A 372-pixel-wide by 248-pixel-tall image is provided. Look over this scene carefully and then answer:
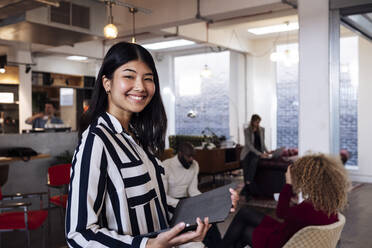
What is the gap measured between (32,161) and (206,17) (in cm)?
369

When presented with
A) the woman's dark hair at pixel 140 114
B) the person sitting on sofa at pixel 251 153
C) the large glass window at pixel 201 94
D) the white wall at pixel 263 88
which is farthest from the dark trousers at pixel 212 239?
the large glass window at pixel 201 94

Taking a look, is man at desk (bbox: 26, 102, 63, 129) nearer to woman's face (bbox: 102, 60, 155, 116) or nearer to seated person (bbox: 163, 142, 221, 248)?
seated person (bbox: 163, 142, 221, 248)

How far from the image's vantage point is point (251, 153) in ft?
22.7

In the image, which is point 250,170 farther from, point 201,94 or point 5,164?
point 201,94

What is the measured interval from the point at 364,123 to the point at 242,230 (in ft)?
16.8

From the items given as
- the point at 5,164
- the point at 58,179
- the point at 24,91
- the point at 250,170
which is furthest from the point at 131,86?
the point at 24,91

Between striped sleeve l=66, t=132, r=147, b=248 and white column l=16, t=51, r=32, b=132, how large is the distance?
9495 millimetres

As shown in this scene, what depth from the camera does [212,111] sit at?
11859 millimetres

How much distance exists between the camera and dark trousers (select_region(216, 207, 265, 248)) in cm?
327

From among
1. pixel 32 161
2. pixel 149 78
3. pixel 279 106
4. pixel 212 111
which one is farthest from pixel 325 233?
pixel 212 111

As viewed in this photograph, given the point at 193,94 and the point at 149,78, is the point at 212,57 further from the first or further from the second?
the point at 149,78

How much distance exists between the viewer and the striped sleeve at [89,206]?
100cm

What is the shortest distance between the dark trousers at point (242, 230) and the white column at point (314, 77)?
1.65m

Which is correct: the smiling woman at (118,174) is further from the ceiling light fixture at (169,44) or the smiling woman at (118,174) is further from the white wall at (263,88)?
the white wall at (263,88)
